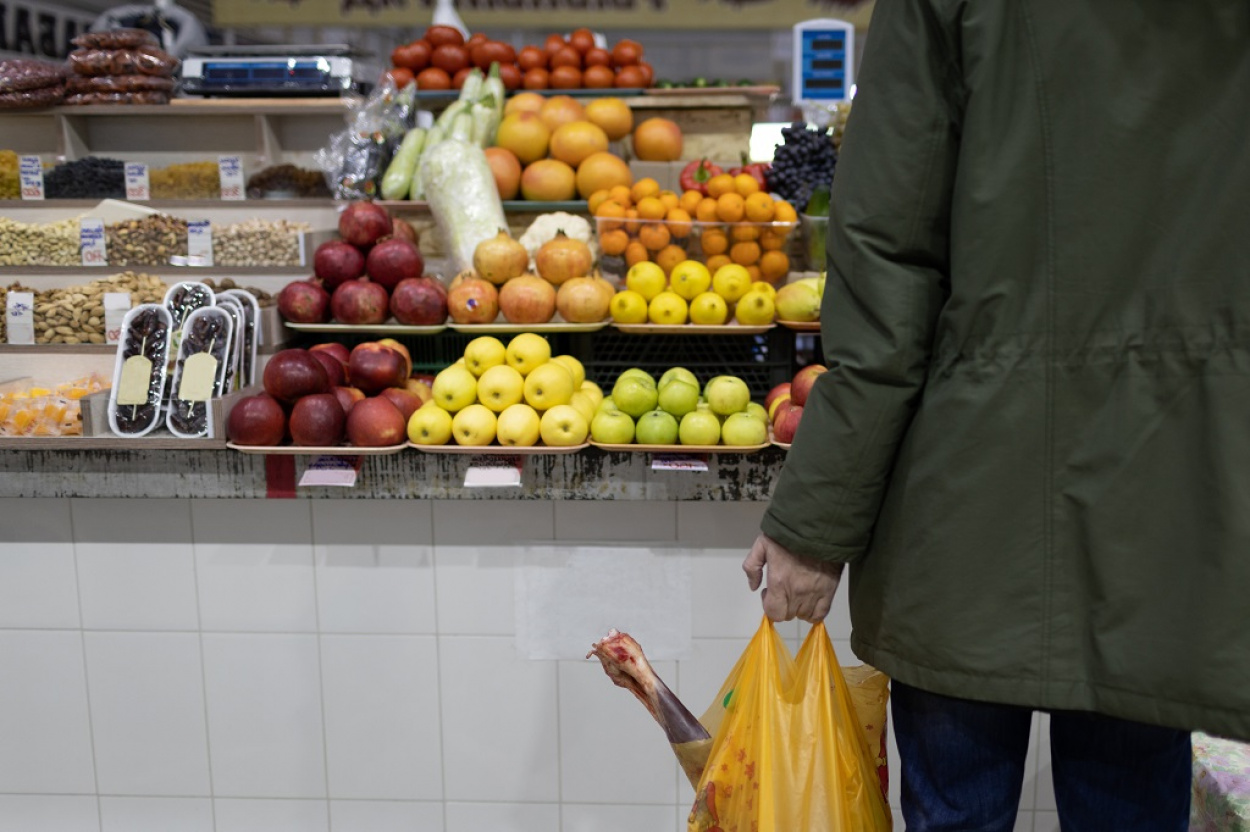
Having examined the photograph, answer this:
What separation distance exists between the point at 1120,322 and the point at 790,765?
71cm

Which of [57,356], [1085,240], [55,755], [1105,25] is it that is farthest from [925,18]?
[55,755]

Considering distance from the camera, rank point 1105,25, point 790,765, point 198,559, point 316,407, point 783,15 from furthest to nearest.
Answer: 1. point 783,15
2. point 198,559
3. point 316,407
4. point 790,765
5. point 1105,25

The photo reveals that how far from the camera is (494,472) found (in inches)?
81.8

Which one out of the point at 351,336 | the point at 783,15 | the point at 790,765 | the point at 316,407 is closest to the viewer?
the point at 790,765

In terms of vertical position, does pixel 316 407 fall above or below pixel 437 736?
above

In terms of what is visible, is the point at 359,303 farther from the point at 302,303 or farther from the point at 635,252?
the point at 635,252

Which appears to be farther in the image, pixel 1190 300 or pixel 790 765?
pixel 790 765

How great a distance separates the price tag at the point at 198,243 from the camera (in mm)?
2566

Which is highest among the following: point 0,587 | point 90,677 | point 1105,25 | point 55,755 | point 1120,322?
point 1105,25

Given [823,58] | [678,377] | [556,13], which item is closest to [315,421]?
[678,377]

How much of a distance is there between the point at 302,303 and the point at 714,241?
38.5 inches

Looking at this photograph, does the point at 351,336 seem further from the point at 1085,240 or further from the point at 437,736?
the point at 1085,240

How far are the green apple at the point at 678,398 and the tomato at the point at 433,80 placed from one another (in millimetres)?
1887

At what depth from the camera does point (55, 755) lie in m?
2.42
